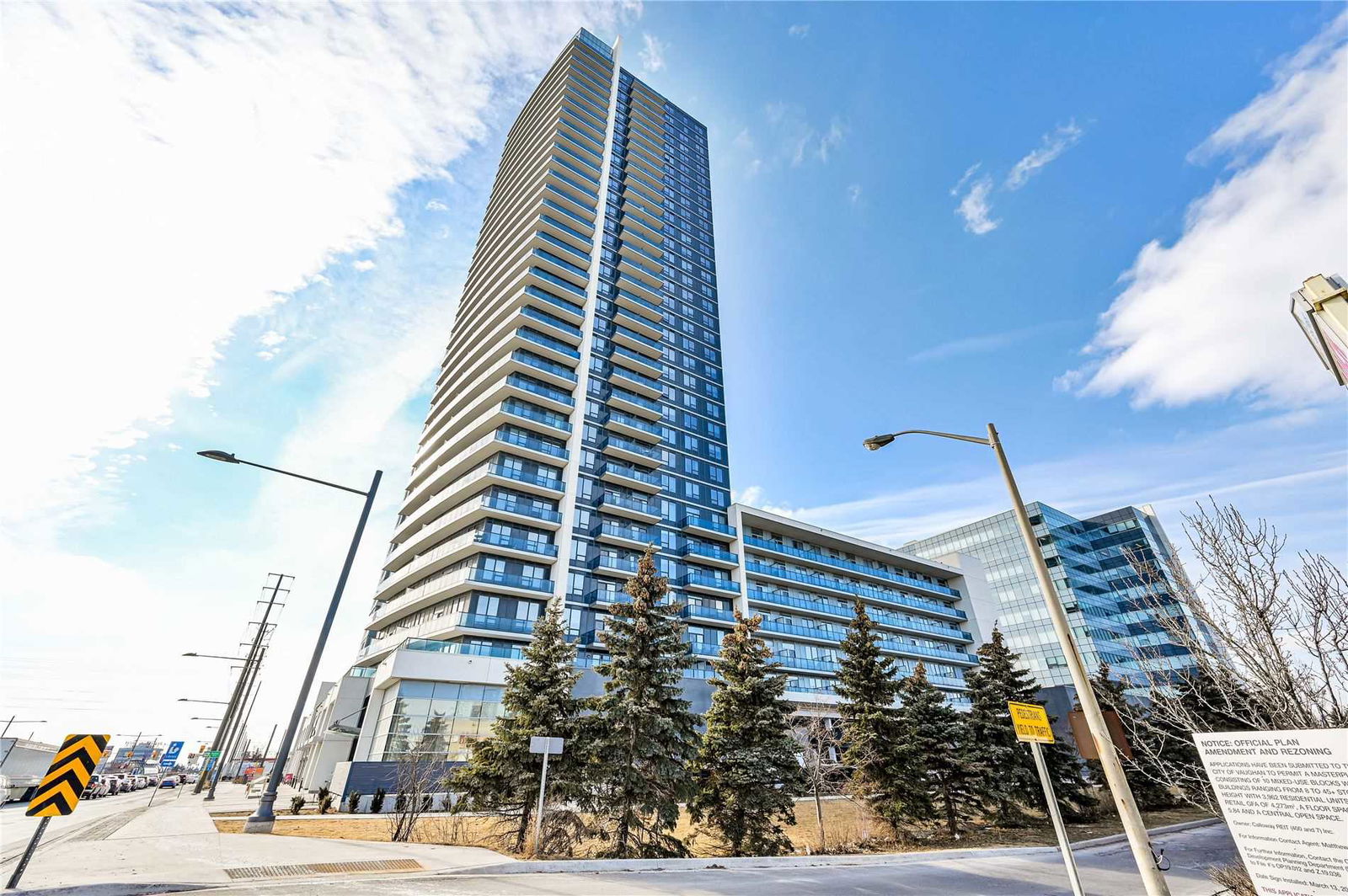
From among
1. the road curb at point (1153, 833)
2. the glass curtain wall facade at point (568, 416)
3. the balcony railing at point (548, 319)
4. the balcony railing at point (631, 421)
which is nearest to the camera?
the road curb at point (1153, 833)

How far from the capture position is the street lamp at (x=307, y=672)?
45.8ft

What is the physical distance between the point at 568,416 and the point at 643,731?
38.3m

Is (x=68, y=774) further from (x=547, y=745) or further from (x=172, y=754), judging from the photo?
(x=172, y=754)

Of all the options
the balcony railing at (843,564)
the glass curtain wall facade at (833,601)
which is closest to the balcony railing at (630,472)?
the glass curtain wall facade at (833,601)

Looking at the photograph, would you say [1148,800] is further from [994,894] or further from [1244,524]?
[1244,524]

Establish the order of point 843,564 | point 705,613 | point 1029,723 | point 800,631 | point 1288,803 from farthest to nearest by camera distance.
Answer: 1. point 843,564
2. point 800,631
3. point 705,613
4. point 1029,723
5. point 1288,803

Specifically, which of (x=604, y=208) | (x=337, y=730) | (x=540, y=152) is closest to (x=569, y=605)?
(x=337, y=730)

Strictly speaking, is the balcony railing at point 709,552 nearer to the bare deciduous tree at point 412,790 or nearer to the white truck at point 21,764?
the bare deciduous tree at point 412,790

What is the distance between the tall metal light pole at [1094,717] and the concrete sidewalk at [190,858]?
1129cm

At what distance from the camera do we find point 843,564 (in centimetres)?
6075

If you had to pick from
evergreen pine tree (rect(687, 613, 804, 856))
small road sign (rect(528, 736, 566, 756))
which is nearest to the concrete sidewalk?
small road sign (rect(528, 736, 566, 756))

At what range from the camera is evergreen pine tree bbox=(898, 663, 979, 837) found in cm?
2027

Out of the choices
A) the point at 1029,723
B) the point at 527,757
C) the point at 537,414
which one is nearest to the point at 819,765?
the point at 527,757

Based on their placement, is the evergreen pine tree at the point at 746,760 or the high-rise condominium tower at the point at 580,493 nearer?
the evergreen pine tree at the point at 746,760
